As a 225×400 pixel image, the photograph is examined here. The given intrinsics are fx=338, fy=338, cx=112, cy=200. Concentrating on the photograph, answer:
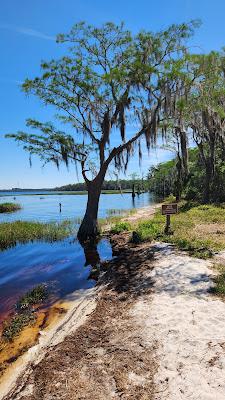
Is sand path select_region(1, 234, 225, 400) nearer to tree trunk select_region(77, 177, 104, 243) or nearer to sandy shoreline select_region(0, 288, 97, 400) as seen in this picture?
sandy shoreline select_region(0, 288, 97, 400)

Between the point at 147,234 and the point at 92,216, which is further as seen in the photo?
the point at 92,216

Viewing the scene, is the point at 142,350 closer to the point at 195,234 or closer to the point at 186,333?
the point at 186,333

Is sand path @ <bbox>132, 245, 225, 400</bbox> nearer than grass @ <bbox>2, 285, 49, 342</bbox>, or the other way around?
sand path @ <bbox>132, 245, 225, 400</bbox>

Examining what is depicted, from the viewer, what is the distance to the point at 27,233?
20375mm

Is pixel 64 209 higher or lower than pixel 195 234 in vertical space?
lower

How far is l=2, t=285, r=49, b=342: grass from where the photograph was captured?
749 cm

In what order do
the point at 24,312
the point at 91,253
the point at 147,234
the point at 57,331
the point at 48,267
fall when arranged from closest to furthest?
the point at 57,331 → the point at 24,312 → the point at 48,267 → the point at 147,234 → the point at 91,253

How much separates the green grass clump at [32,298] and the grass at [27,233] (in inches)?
325

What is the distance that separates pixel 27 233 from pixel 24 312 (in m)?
12.0

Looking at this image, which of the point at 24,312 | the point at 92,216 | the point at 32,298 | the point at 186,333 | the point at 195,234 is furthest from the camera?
the point at 92,216

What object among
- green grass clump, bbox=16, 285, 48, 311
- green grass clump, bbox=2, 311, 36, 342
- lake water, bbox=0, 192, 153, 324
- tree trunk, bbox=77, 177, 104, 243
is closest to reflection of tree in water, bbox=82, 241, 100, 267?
lake water, bbox=0, 192, 153, 324

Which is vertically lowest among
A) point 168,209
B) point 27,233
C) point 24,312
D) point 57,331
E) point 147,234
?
point 24,312

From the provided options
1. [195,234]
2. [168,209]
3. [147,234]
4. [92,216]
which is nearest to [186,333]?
[195,234]

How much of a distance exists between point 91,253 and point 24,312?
6719 mm
